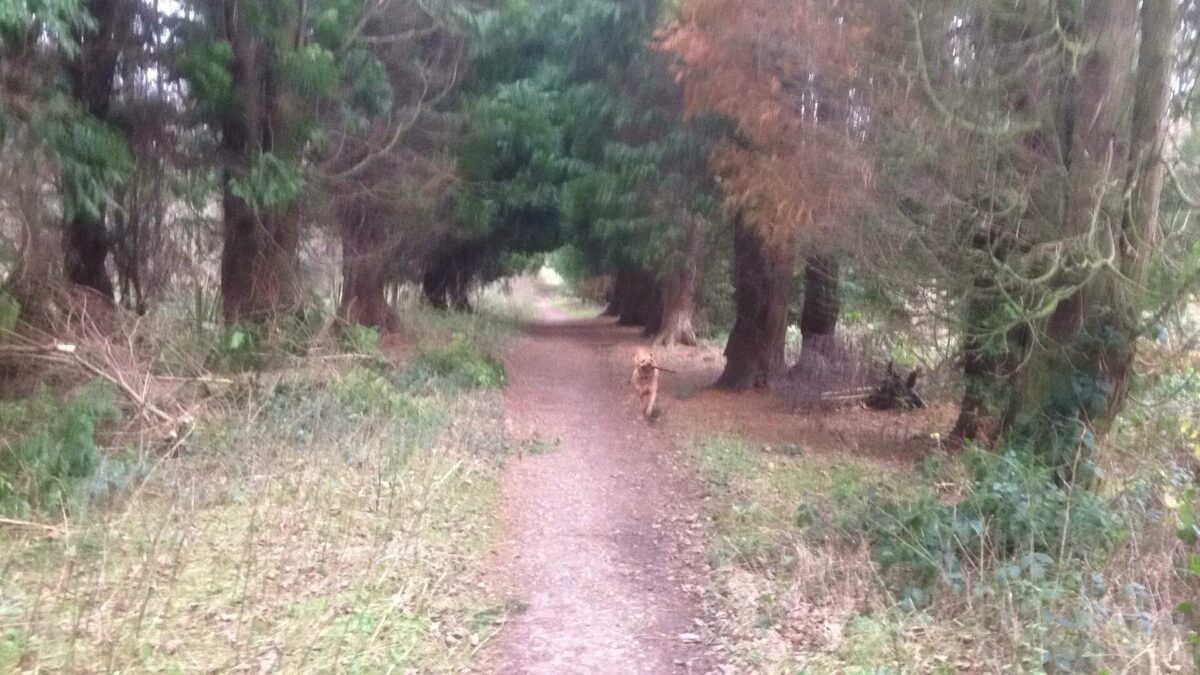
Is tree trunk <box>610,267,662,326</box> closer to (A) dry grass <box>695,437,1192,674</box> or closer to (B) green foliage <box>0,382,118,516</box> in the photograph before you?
(B) green foliage <box>0,382,118,516</box>

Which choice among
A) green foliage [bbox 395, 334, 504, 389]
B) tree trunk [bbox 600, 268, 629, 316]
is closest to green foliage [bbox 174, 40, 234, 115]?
green foliage [bbox 395, 334, 504, 389]

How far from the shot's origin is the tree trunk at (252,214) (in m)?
13.0

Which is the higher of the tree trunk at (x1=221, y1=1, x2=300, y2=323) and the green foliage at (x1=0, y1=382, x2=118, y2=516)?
the tree trunk at (x1=221, y1=1, x2=300, y2=323)

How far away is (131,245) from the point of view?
548 inches

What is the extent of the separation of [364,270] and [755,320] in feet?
26.4

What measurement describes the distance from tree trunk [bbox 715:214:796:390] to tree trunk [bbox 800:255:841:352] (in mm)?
547

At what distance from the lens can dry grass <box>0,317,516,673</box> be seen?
19.3 ft

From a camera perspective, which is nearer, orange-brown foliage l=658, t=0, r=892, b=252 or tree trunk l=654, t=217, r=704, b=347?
orange-brown foliage l=658, t=0, r=892, b=252

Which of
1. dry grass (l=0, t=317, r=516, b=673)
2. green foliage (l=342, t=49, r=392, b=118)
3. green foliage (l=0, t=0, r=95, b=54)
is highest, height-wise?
green foliage (l=342, t=49, r=392, b=118)

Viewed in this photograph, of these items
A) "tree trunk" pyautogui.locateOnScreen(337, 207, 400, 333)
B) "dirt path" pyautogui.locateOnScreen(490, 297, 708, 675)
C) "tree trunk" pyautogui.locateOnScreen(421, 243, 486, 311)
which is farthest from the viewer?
"tree trunk" pyautogui.locateOnScreen(421, 243, 486, 311)

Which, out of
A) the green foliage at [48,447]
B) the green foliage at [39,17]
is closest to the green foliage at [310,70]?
the green foliage at [39,17]

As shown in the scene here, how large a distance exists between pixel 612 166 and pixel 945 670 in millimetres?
11960

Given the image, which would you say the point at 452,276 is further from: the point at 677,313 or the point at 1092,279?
the point at 1092,279

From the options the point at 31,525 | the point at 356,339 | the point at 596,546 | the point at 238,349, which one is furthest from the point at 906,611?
the point at 356,339
